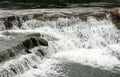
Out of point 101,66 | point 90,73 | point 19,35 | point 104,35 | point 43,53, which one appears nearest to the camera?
point 90,73

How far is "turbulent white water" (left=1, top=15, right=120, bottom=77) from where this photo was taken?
466 inches

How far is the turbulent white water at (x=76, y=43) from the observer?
1183cm

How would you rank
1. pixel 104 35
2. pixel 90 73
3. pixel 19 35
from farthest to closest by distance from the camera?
1. pixel 104 35
2. pixel 19 35
3. pixel 90 73

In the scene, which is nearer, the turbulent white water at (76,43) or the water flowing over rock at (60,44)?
the water flowing over rock at (60,44)

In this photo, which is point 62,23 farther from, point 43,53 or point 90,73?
point 90,73

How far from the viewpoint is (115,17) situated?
659 inches

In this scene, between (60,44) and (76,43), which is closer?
(60,44)

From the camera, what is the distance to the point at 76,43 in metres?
15.1

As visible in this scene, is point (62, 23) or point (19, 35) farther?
point (62, 23)

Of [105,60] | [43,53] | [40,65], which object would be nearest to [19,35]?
[43,53]


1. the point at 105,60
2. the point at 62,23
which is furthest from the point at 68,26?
the point at 105,60

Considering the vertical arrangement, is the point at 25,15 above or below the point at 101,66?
above

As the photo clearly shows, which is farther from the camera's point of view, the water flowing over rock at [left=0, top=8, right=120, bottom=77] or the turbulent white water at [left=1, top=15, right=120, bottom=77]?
the turbulent white water at [left=1, top=15, right=120, bottom=77]

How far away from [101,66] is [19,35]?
4.74 m
